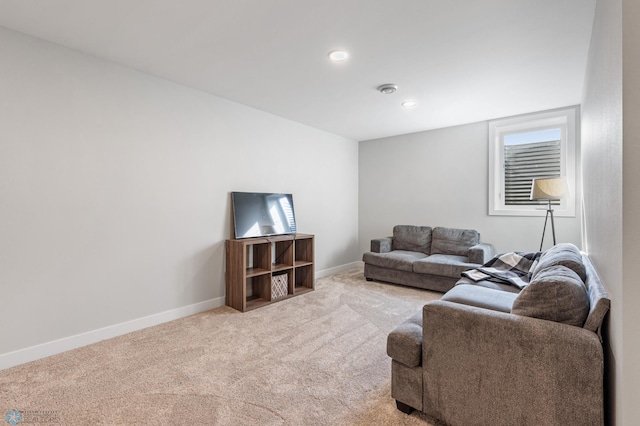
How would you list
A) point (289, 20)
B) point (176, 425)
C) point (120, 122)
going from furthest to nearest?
point (120, 122), point (289, 20), point (176, 425)

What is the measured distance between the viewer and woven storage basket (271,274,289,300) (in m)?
3.64

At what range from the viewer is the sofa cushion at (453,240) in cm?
436

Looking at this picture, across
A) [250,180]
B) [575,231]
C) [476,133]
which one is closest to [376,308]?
[250,180]

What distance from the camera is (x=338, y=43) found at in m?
2.33

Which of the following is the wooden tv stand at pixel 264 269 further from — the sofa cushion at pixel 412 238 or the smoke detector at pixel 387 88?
the smoke detector at pixel 387 88

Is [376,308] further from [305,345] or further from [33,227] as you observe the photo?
[33,227]

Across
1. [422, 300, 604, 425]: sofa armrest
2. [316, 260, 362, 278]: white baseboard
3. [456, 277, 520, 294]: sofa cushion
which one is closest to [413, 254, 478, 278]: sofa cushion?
[456, 277, 520, 294]: sofa cushion

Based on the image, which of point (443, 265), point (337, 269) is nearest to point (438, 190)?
point (443, 265)

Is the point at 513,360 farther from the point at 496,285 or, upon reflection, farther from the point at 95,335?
the point at 95,335

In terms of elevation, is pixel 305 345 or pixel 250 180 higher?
pixel 250 180

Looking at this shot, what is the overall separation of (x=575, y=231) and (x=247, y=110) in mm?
4502

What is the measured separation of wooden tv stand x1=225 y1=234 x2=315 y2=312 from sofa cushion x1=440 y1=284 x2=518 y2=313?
2181 millimetres

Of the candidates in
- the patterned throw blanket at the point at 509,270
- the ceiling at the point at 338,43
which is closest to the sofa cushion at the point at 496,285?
the patterned throw blanket at the point at 509,270

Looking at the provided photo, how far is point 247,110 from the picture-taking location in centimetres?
378
